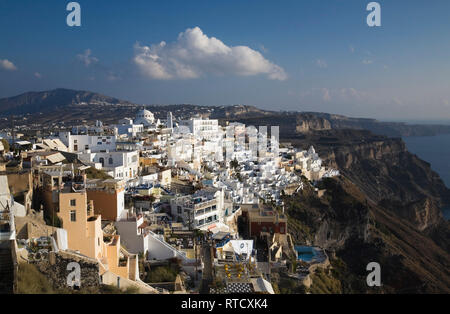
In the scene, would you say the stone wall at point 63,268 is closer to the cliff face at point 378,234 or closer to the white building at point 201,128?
the cliff face at point 378,234

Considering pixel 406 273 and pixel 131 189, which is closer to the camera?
pixel 131 189

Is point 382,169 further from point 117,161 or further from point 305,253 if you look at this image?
point 117,161

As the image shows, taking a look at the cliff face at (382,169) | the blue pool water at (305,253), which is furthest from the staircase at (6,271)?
the cliff face at (382,169)

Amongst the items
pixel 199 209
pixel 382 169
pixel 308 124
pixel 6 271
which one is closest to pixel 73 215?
pixel 6 271
